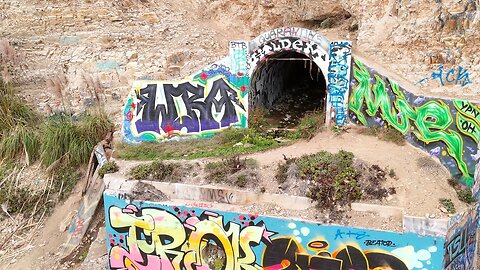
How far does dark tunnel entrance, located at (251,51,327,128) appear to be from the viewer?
54.6 feet

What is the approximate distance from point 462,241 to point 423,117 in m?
3.54

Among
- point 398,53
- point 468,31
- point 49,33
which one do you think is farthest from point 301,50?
point 49,33

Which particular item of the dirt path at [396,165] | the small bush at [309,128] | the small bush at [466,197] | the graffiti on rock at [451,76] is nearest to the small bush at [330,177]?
the dirt path at [396,165]

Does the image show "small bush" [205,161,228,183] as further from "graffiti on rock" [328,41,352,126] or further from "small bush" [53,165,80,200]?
"small bush" [53,165,80,200]

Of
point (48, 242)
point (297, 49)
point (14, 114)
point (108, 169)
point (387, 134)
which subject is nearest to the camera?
point (387, 134)

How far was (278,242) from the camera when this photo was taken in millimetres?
10914

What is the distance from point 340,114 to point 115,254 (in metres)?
8.77

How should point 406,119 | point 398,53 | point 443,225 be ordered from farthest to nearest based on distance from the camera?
1. point 398,53
2. point 406,119
3. point 443,225

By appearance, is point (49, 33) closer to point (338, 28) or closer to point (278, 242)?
point (338, 28)

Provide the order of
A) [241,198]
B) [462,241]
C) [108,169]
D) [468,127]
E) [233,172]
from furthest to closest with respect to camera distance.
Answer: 1. [108,169]
2. [233,172]
3. [241,198]
4. [468,127]
5. [462,241]

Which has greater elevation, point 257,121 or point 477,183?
point 257,121

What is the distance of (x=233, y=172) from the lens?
1238cm

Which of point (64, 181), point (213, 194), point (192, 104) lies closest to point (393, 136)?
point (213, 194)

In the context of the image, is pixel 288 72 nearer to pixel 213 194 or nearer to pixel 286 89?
pixel 286 89
